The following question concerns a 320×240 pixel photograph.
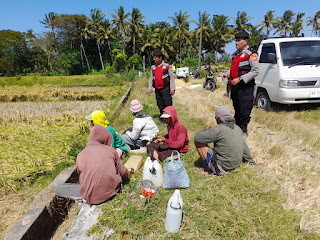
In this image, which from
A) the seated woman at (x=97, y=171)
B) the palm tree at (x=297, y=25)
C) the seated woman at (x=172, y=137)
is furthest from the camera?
the palm tree at (x=297, y=25)

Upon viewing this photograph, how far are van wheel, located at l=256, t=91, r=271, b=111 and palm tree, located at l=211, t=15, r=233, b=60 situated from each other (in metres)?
37.5

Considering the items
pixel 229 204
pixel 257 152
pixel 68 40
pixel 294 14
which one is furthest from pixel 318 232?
pixel 294 14

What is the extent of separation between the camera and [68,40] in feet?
141

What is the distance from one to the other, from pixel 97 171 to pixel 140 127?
1.81 meters

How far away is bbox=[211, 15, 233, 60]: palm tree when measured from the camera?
38.8 meters

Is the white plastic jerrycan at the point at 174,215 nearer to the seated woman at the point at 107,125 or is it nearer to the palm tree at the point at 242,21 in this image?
the seated woman at the point at 107,125

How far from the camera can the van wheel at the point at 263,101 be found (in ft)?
20.5

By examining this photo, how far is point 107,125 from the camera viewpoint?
358cm

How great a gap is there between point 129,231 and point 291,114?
571 cm

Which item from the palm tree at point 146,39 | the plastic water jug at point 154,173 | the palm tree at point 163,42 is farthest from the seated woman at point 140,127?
the palm tree at point 146,39

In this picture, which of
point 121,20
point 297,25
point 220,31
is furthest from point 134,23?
point 297,25

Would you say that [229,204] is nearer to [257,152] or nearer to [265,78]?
[257,152]

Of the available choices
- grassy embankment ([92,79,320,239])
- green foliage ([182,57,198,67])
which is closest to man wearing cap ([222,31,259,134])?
grassy embankment ([92,79,320,239])

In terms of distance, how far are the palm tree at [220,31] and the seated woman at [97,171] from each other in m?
42.7
